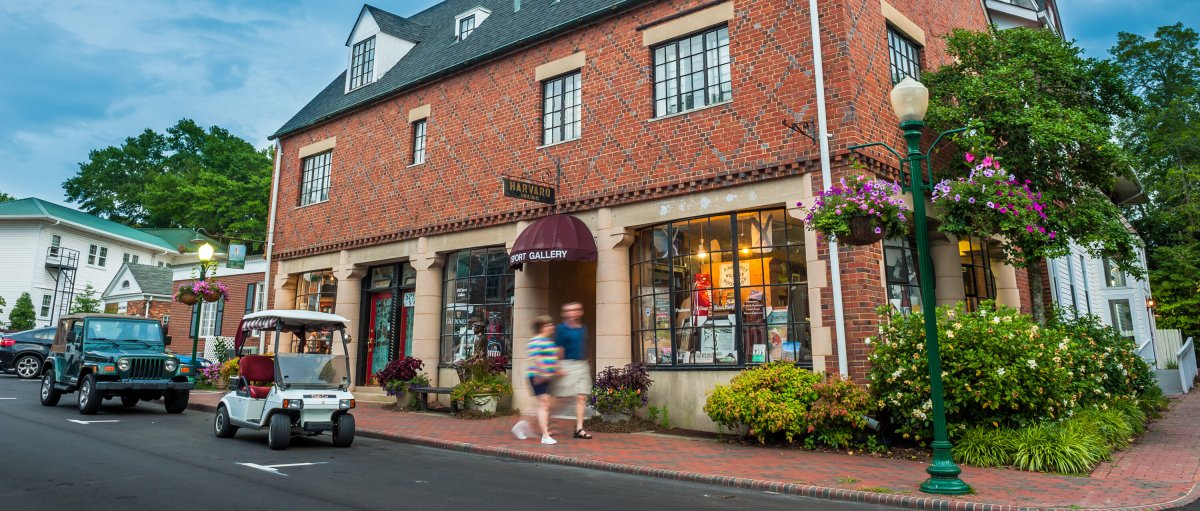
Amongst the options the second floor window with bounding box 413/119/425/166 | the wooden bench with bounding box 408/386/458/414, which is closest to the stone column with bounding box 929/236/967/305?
the wooden bench with bounding box 408/386/458/414

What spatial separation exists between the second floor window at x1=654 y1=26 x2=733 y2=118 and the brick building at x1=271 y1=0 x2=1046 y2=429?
0.04 metres

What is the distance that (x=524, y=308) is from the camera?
538 inches

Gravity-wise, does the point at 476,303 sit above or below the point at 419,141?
below

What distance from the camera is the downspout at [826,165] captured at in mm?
9625

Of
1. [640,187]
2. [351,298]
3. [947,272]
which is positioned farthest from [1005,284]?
[351,298]

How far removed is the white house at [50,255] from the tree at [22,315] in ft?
5.77

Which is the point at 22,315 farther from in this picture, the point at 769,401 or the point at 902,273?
the point at 902,273

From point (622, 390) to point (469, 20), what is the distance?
11550 mm

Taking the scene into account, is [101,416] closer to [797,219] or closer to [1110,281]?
[797,219]

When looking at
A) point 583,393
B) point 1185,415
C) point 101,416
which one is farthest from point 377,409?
point 1185,415

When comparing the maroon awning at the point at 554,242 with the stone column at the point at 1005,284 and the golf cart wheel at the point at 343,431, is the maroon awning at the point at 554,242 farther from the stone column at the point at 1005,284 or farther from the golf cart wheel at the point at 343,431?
the stone column at the point at 1005,284

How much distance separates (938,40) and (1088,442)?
8615 millimetres

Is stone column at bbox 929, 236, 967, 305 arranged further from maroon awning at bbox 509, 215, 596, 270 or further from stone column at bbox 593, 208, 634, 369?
maroon awning at bbox 509, 215, 596, 270

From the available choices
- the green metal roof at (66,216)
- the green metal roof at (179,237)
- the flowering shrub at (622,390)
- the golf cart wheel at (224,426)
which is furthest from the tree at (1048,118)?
the green metal roof at (179,237)
